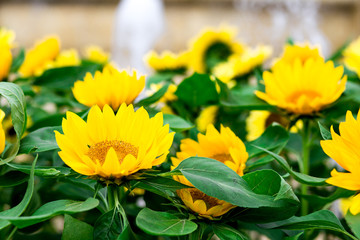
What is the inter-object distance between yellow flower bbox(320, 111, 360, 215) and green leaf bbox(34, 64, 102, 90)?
0.87 feet

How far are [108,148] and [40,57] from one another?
37 cm

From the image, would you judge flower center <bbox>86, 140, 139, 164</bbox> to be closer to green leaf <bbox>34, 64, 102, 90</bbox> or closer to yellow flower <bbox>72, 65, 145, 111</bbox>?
yellow flower <bbox>72, 65, 145, 111</bbox>

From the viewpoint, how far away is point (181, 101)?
51 centimetres

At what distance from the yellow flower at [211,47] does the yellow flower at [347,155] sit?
0.55m

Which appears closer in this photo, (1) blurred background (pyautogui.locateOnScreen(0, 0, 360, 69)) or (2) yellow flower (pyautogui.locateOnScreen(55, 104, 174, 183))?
(2) yellow flower (pyautogui.locateOnScreen(55, 104, 174, 183))

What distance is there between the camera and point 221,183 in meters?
0.32

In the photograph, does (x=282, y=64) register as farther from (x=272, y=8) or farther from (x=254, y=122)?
(x=272, y=8)

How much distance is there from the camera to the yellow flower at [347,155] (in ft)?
1.02

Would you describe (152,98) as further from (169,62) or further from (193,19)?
(193,19)

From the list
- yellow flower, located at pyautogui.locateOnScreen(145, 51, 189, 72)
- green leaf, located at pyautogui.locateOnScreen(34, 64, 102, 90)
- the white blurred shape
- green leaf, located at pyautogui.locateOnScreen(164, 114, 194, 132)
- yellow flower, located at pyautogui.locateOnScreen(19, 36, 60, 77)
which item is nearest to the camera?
green leaf, located at pyautogui.locateOnScreen(164, 114, 194, 132)

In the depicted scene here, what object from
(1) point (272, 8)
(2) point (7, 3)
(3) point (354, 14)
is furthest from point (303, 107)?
(2) point (7, 3)

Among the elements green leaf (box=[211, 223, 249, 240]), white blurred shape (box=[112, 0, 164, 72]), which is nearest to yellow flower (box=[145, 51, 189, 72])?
green leaf (box=[211, 223, 249, 240])

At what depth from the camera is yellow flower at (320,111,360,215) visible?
31 centimetres

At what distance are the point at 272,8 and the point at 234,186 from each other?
2.46 metres
